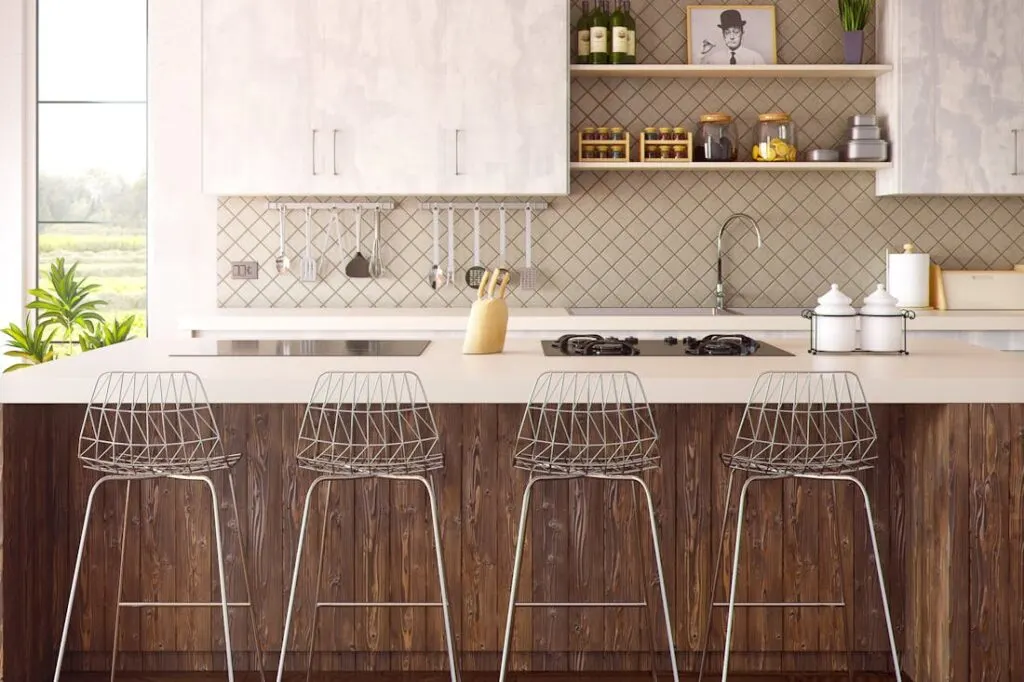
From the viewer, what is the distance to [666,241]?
508 centimetres

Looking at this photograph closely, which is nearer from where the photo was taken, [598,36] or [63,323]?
[598,36]

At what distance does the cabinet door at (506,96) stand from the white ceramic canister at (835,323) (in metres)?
1.70

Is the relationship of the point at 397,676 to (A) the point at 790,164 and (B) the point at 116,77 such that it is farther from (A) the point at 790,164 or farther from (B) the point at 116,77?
(B) the point at 116,77

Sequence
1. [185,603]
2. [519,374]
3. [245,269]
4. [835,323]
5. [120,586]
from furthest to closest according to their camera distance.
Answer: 1. [245,269]
2. [835,323]
3. [185,603]
4. [120,586]
5. [519,374]

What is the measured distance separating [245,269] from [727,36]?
2.43 metres

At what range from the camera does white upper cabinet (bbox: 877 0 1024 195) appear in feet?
15.2

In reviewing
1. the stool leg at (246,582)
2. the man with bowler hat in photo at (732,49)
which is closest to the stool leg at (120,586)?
the stool leg at (246,582)

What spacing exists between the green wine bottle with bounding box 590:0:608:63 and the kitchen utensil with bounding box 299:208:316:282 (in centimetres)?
147

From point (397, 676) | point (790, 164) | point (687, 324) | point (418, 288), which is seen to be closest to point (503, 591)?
point (397, 676)

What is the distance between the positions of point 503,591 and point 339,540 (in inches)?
18.6

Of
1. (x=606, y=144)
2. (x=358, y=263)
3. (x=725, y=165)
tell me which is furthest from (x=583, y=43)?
(x=358, y=263)

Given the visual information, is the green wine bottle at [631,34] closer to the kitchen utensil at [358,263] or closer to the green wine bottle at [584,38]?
the green wine bottle at [584,38]

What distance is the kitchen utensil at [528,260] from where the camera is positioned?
16.6 ft

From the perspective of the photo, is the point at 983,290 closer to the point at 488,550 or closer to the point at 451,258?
the point at 451,258
